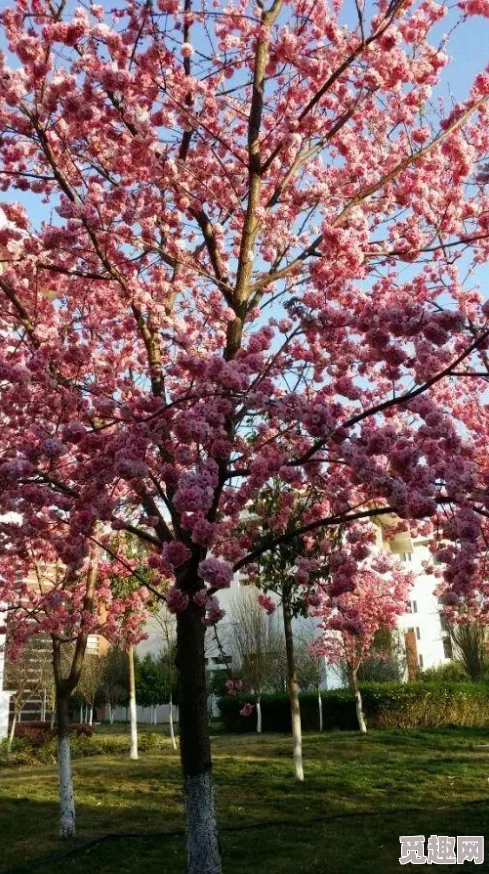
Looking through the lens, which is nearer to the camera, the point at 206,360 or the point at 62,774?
the point at 206,360

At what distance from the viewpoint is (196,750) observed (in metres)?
5.57

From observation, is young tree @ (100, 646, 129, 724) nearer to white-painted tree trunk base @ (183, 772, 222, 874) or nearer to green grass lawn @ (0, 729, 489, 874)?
green grass lawn @ (0, 729, 489, 874)

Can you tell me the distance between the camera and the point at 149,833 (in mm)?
8742

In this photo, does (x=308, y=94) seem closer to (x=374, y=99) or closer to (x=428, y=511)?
(x=374, y=99)

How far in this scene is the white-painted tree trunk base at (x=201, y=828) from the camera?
528 centimetres

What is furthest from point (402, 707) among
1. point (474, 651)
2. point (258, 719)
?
point (474, 651)

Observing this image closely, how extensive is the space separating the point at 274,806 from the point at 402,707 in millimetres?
11677

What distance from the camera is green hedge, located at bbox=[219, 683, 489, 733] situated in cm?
2089

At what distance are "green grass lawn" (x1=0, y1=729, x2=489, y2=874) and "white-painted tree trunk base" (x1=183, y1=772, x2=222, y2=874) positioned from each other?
206 cm

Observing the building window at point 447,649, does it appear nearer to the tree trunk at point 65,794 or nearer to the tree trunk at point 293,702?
the tree trunk at point 293,702

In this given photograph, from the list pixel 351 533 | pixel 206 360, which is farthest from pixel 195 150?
pixel 351 533

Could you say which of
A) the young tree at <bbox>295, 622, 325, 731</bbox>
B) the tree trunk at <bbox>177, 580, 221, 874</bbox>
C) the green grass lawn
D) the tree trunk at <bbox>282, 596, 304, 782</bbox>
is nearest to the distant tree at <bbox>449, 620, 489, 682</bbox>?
the young tree at <bbox>295, 622, 325, 731</bbox>

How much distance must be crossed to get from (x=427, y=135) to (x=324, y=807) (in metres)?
8.83

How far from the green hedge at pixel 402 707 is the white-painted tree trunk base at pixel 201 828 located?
1675 centimetres
